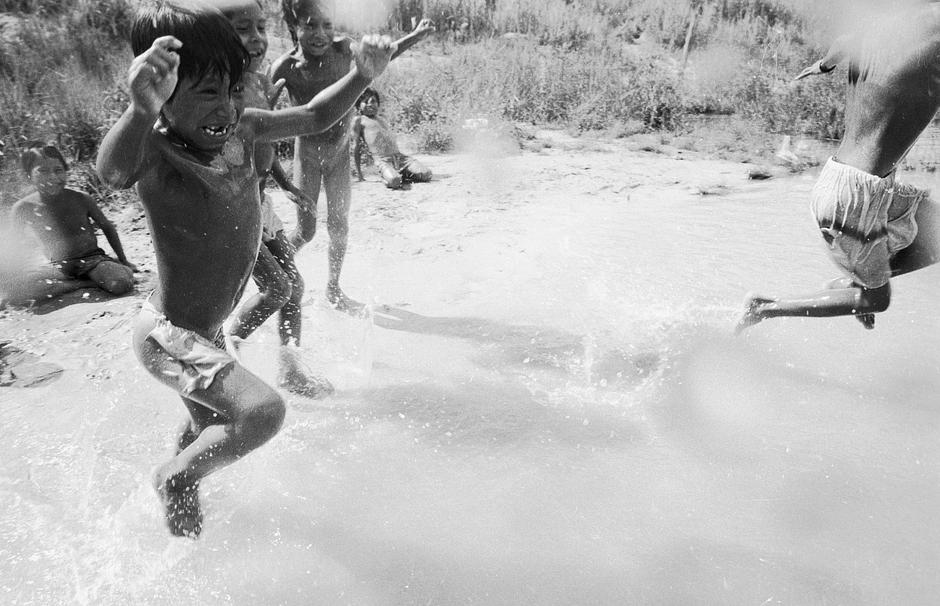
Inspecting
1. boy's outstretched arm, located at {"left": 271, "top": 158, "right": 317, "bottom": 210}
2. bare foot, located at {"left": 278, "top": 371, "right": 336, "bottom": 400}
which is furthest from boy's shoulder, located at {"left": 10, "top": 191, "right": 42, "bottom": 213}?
bare foot, located at {"left": 278, "top": 371, "right": 336, "bottom": 400}

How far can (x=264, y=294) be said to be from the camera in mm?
2605

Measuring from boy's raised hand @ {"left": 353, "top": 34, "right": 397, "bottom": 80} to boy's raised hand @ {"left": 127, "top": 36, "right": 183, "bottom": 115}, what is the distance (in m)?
0.59

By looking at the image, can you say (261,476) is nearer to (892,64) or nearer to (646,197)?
(892,64)

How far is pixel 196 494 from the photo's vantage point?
6.26ft

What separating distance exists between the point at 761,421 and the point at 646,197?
3064mm

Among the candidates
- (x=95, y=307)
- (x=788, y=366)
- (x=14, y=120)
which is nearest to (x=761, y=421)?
(x=788, y=366)

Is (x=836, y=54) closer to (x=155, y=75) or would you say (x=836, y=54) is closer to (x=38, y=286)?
(x=155, y=75)

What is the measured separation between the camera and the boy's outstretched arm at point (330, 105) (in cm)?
199

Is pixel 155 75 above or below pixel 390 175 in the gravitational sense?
above

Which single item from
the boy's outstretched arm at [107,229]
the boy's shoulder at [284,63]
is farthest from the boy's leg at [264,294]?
the boy's outstretched arm at [107,229]

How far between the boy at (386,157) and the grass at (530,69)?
959 millimetres

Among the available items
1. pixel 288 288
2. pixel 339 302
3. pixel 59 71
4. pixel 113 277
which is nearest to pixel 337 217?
pixel 339 302

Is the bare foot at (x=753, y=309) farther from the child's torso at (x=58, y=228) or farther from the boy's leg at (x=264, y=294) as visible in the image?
the child's torso at (x=58, y=228)

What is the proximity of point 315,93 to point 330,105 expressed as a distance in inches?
51.4
